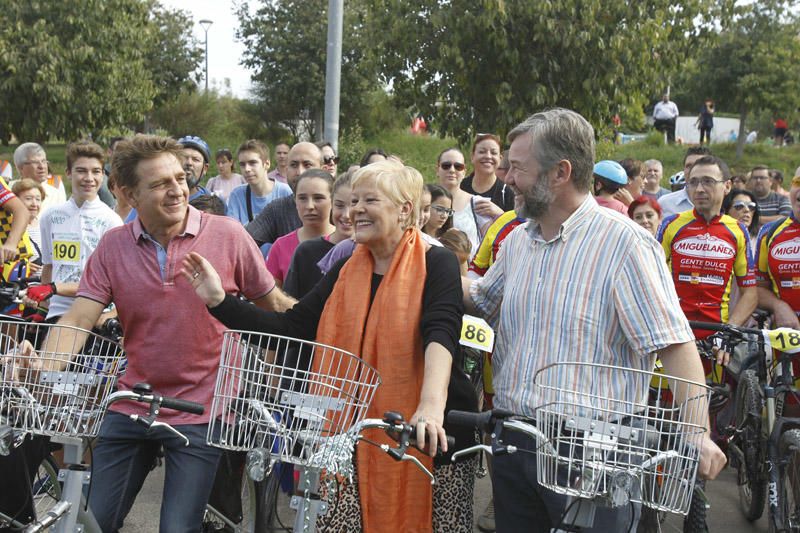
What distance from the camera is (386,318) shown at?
3.49 m

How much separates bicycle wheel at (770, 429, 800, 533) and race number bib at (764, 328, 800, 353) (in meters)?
0.43

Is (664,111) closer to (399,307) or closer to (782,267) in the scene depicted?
(782,267)

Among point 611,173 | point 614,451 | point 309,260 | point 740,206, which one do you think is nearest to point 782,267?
point 611,173

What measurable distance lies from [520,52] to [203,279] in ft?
34.2

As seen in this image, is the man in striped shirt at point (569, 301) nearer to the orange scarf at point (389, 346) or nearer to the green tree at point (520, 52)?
the orange scarf at point (389, 346)

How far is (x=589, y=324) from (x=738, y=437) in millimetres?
3234

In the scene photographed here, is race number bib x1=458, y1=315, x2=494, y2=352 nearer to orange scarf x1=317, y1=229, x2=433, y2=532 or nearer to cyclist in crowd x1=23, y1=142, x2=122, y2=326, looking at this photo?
orange scarf x1=317, y1=229, x2=433, y2=532

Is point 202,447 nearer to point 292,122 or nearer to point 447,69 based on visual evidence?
point 447,69

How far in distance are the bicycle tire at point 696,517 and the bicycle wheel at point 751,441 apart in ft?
2.94

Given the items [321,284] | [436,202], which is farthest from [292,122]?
[321,284]

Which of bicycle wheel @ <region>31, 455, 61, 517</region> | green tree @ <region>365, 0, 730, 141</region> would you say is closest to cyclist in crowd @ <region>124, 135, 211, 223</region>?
bicycle wheel @ <region>31, 455, 61, 517</region>

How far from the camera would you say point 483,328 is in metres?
3.53

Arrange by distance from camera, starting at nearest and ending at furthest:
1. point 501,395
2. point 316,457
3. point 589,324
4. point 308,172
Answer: point 316,457, point 589,324, point 501,395, point 308,172

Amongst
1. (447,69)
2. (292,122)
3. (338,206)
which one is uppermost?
(292,122)
